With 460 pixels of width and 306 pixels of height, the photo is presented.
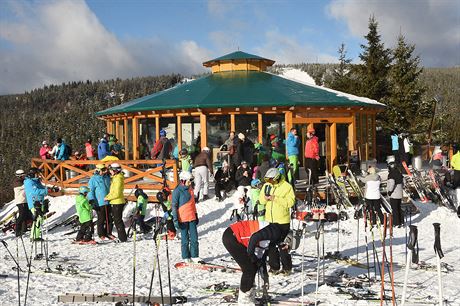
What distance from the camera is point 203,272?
8125mm

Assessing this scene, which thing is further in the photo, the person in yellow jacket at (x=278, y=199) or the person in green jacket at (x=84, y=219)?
the person in green jacket at (x=84, y=219)

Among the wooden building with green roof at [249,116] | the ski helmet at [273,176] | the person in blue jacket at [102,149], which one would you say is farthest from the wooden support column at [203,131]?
the ski helmet at [273,176]

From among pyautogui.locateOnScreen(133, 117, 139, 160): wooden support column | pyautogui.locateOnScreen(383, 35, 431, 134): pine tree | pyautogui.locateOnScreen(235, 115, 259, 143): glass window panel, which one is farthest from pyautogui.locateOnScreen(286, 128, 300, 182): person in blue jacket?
pyautogui.locateOnScreen(383, 35, 431, 134): pine tree

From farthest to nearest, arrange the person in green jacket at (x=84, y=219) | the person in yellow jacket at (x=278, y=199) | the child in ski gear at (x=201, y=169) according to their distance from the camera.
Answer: the child in ski gear at (x=201, y=169) < the person in green jacket at (x=84, y=219) < the person in yellow jacket at (x=278, y=199)

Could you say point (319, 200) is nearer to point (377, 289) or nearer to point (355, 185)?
point (355, 185)

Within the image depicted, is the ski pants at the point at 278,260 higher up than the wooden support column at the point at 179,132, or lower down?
lower down

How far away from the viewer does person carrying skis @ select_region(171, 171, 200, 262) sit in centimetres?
870

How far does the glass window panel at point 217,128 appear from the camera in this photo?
17031mm

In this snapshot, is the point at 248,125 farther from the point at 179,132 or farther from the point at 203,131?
the point at 179,132

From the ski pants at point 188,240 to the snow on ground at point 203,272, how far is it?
374 mm

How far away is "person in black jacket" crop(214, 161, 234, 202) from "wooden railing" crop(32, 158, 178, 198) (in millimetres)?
1160

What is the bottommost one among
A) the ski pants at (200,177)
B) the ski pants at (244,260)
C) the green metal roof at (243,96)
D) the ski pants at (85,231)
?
the ski pants at (85,231)

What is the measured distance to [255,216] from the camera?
1082cm

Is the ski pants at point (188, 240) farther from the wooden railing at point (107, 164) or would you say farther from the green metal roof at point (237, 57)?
the green metal roof at point (237, 57)
